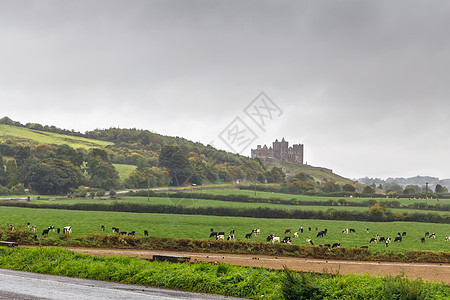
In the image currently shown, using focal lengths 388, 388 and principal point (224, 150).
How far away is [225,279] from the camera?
15320 mm

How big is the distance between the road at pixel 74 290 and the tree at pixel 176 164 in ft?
345

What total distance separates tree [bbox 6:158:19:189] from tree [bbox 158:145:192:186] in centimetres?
4328

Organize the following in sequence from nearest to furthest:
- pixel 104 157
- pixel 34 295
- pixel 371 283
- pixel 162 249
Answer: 1. pixel 34 295
2. pixel 371 283
3. pixel 162 249
4. pixel 104 157

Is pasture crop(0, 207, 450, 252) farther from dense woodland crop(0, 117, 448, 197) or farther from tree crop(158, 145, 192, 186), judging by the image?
tree crop(158, 145, 192, 186)

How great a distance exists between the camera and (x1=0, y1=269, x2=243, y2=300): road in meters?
13.2

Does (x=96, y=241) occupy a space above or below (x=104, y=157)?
below

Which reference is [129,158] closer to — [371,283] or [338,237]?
[338,237]

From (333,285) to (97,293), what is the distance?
8461 mm

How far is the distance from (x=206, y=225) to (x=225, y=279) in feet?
143

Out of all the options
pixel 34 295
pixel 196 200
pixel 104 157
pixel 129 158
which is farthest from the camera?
pixel 129 158

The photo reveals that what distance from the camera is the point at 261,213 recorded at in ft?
222

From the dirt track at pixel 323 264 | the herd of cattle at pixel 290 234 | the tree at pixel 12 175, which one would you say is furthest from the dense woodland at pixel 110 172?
the dirt track at pixel 323 264

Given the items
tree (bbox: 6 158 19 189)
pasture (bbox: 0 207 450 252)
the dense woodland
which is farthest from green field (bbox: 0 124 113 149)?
pasture (bbox: 0 207 450 252)

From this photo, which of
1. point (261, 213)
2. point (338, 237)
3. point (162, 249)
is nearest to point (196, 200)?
point (261, 213)
